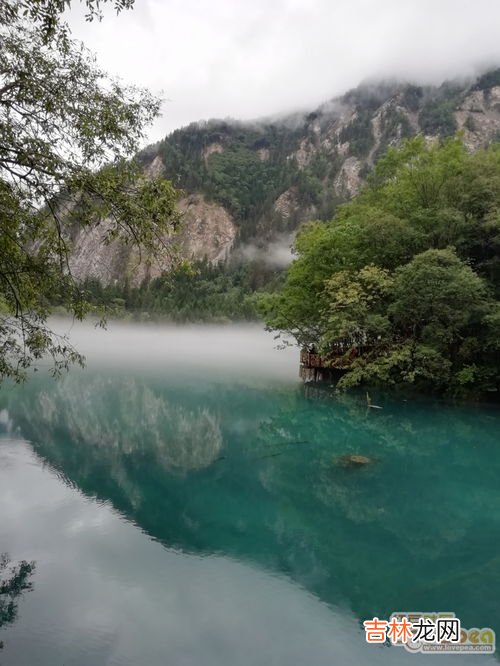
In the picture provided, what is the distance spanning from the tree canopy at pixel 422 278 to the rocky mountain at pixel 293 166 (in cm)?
9000

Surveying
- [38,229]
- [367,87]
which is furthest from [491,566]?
[367,87]

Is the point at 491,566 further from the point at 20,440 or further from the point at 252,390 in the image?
the point at 252,390

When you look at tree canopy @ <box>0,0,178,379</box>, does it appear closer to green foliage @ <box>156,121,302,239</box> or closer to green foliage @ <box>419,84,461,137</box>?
green foliage @ <box>156,121,302,239</box>

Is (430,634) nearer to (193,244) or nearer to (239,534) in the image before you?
(239,534)

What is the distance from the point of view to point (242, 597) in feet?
23.7

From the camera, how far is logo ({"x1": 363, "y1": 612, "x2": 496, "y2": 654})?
6406mm

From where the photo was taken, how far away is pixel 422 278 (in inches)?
841

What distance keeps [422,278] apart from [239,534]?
50.6ft

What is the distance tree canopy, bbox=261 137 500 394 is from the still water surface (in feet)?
12.8

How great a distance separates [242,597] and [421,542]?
3.86 metres

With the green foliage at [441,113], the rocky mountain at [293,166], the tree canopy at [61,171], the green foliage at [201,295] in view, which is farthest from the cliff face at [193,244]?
the tree canopy at [61,171]

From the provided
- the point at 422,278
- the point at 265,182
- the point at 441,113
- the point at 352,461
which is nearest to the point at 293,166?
the point at 265,182

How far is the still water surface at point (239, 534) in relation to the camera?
249 inches

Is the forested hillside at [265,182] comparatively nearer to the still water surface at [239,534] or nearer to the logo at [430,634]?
the still water surface at [239,534]
